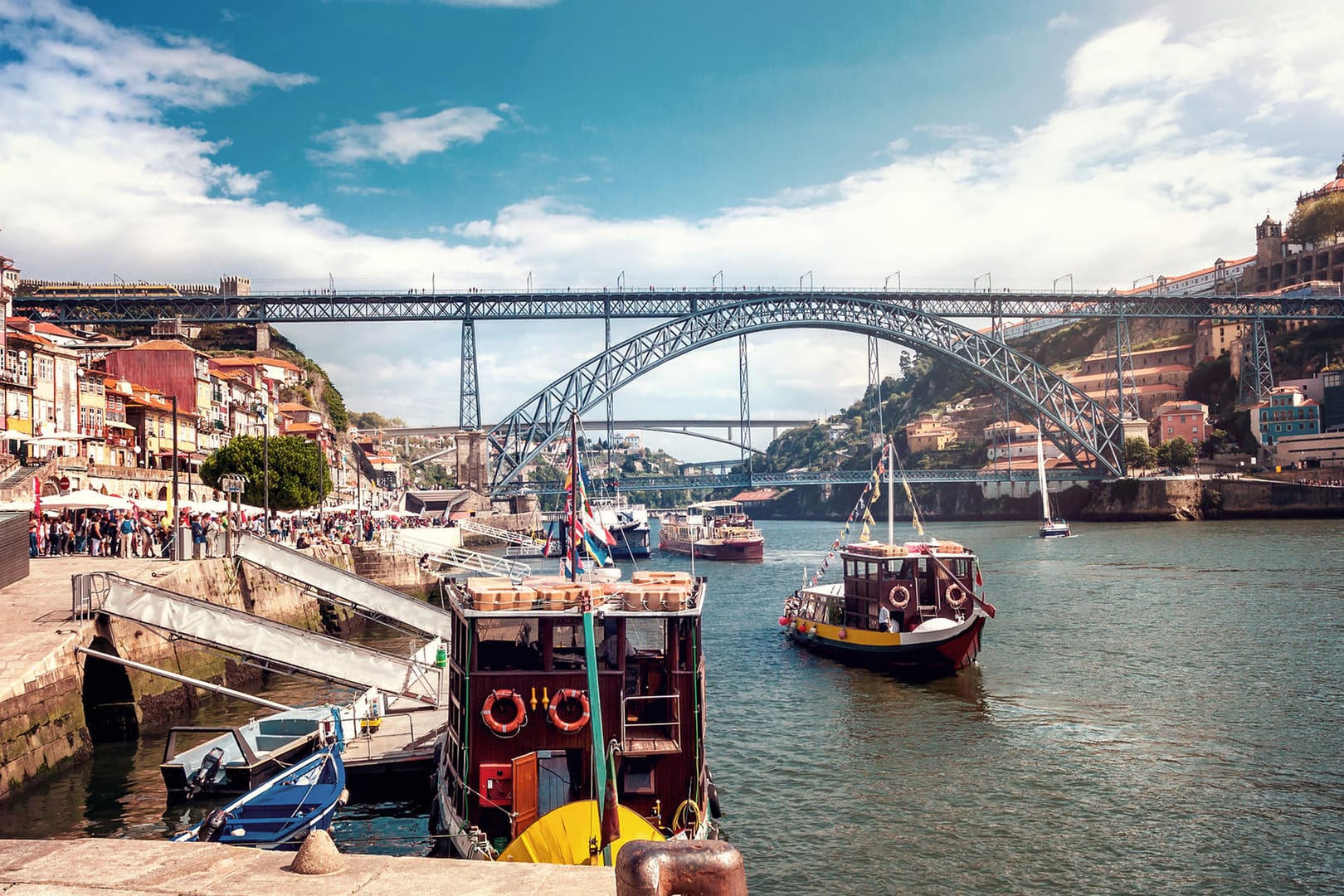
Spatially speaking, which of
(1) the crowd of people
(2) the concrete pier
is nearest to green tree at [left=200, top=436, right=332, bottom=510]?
(1) the crowd of people

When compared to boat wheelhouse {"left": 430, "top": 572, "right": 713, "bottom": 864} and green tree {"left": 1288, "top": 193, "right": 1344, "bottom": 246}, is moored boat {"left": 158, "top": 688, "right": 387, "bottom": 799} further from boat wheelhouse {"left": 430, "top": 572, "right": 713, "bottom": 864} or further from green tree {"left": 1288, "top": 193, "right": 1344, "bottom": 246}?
green tree {"left": 1288, "top": 193, "right": 1344, "bottom": 246}

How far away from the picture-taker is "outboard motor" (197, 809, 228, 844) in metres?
10.6

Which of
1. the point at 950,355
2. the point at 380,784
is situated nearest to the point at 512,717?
the point at 380,784

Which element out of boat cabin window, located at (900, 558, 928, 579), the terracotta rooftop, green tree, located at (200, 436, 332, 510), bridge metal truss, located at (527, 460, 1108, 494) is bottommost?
boat cabin window, located at (900, 558, 928, 579)

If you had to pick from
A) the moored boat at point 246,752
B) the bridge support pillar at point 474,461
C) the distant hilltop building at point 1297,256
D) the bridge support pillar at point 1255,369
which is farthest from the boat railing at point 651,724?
the distant hilltop building at point 1297,256

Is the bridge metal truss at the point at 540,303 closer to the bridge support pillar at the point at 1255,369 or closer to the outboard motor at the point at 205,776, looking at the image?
the bridge support pillar at the point at 1255,369

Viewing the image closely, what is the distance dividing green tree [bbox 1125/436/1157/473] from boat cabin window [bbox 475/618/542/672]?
81817mm

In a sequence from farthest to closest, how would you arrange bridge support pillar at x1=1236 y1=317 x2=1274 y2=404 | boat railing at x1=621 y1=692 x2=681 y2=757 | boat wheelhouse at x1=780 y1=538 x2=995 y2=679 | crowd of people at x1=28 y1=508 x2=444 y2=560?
bridge support pillar at x1=1236 y1=317 x2=1274 y2=404 < crowd of people at x1=28 y1=508 x2=444 y2=560 < boat wheelhouse at x1=780 y1=538 x2=995 y2=679 < boat railing at x1=621 y1=692 x2=681 y2=757

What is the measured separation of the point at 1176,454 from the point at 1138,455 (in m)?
2.94

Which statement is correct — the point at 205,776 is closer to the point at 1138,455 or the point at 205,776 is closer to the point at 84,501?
the point at 84,501

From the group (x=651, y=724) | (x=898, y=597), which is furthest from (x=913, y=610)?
(x=651, y=724)

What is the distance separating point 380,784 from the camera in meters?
13.8

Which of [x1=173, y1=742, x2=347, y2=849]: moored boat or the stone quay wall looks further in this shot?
the stone quay wall

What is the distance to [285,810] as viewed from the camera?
11.7 metres
